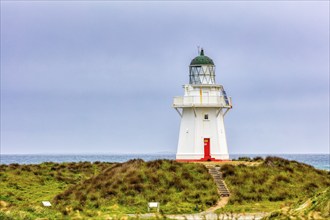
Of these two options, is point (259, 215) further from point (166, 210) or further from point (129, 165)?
point (129, 165)

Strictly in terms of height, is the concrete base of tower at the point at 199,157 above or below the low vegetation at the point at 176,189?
above

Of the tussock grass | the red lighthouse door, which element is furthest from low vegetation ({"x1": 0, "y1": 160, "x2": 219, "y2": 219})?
the red lighthouse door

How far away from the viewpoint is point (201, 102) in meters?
43.0

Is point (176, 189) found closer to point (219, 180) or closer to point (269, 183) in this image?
point (219, 180)

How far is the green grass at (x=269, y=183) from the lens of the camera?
31906 mm

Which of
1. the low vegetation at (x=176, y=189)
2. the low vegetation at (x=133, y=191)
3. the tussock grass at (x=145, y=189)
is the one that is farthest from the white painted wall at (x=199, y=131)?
the tussock grass at (x=145, y=189)

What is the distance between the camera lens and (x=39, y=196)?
38188 mm

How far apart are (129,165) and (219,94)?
954 cm

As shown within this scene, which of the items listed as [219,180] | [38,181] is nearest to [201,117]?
[219,180]

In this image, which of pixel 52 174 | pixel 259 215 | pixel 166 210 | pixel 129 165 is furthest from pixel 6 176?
pixel 259 215

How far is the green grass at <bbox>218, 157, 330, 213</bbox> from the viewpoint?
105 ft

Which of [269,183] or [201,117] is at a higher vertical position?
[201,117]

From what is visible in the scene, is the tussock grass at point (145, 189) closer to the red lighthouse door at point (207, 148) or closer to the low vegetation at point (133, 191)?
the low vegetation at point (133, 191)

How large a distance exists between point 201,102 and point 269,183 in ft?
32.2
